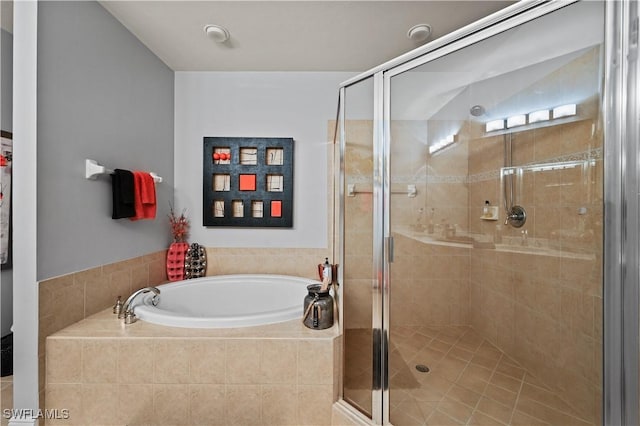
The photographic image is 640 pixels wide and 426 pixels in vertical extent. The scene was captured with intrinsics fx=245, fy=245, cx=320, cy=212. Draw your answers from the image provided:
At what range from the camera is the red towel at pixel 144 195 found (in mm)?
1688

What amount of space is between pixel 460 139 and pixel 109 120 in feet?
7.04

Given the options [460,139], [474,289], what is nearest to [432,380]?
[474,289]

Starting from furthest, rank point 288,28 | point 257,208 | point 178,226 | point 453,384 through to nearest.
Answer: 1. point 257,208
2. point 178,226
3. point 288,28
4. point 453,384

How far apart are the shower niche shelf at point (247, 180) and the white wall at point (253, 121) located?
8 centimetres

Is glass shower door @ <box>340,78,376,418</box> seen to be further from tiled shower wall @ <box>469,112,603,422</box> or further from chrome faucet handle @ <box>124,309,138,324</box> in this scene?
chrome faucet handle @ <box>124,309,138,324</box>

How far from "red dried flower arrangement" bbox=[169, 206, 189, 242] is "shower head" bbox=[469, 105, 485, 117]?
232 centimetres

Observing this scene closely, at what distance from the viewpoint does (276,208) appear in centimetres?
228

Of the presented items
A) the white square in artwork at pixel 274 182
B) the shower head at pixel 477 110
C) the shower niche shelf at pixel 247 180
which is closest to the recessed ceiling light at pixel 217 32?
the shower niche shelf at pixel 247 180

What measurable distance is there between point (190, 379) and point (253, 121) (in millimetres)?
1986

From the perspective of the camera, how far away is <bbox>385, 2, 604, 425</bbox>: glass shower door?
3.44 ft

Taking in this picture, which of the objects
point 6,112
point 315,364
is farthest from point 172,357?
point 6,112

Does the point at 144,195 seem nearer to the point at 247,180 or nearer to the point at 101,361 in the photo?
the point at 247,180

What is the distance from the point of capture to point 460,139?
1.30 metres

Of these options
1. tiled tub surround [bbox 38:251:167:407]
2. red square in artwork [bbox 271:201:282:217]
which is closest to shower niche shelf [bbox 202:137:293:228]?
red square in artwork [bbox 271:201:282:217]
